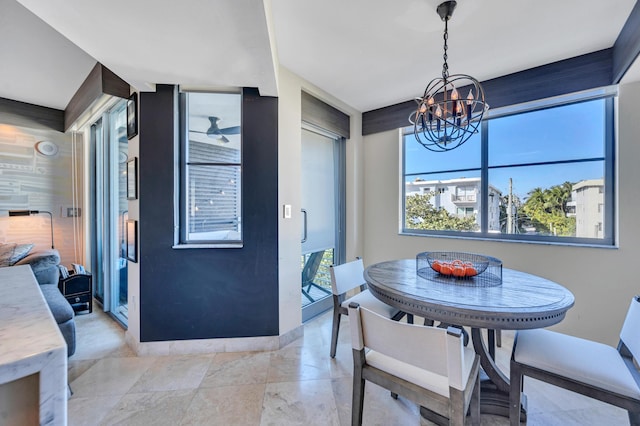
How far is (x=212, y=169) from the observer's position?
2.34 m

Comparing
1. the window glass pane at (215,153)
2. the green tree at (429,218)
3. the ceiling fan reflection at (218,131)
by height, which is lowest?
the green tree at (429,218)

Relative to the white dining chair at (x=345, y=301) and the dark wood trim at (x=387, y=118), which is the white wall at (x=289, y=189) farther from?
the dark wood trim at (x=387, y=118)

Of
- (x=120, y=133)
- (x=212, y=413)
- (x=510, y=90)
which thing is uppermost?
(x=510, y=90)

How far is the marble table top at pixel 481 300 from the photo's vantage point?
121 centimetres

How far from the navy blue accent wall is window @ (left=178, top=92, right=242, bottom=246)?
0.11 metres

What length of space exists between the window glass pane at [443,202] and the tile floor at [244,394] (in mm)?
1350

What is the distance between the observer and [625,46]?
6.20ft

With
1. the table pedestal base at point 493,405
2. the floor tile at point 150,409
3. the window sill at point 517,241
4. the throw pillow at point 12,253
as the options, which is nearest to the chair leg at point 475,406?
the table pedestal base at point 493,405

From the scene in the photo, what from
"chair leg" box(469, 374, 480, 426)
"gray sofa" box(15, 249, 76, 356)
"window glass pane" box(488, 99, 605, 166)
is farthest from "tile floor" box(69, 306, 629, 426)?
"window glass pane" box(488, 99, 605, 166)

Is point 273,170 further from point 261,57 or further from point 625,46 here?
point 625,46

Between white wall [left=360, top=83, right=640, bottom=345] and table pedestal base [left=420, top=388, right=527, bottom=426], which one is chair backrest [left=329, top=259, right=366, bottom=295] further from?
white wall [left=360, top=83, right=640, bottom=345]

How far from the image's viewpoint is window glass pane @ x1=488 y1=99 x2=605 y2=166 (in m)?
2.32

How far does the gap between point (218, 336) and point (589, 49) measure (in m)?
4.01

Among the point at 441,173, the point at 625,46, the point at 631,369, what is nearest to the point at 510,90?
the point at 625,46
